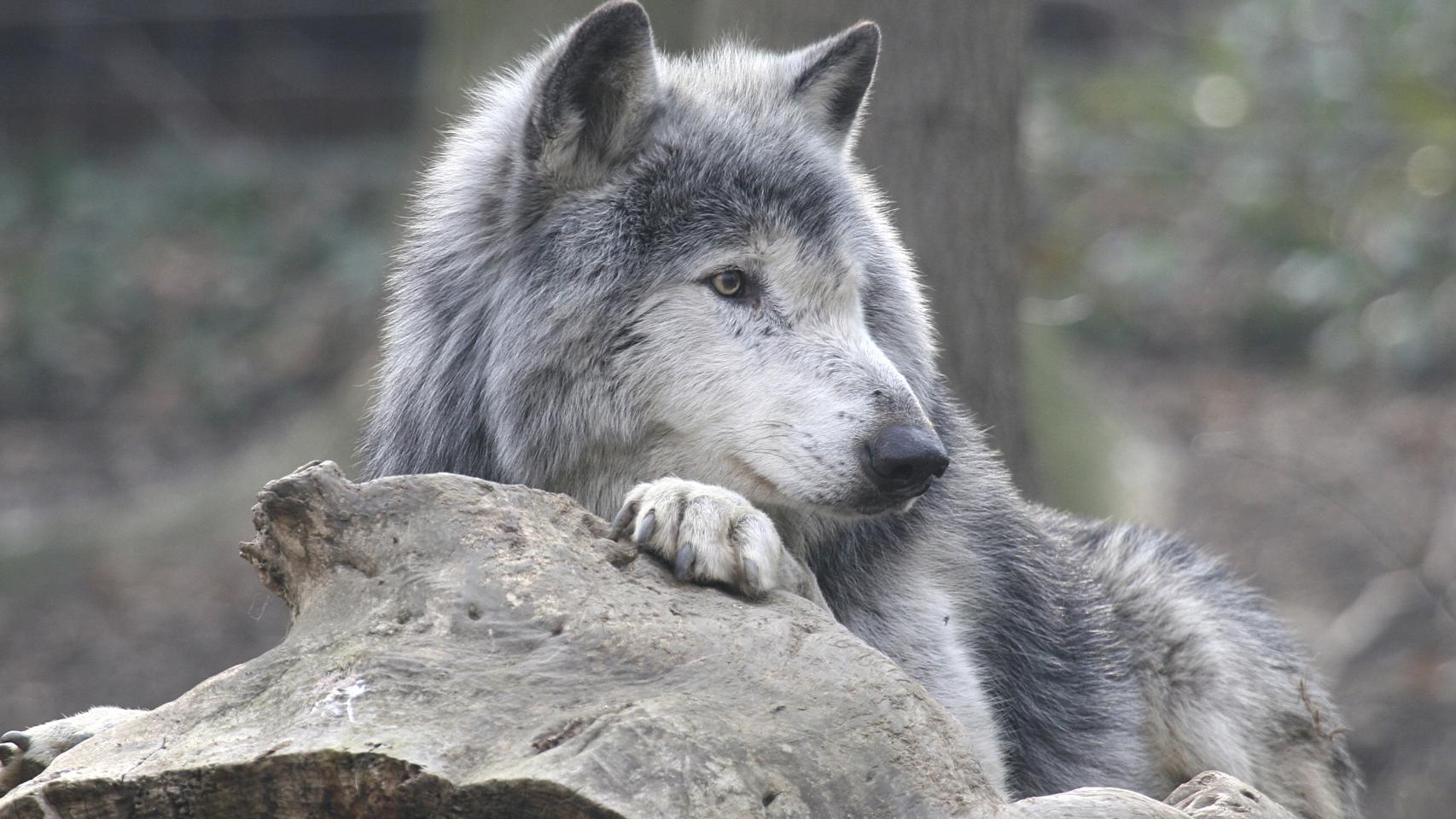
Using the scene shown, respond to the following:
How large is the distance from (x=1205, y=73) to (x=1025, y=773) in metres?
9.32

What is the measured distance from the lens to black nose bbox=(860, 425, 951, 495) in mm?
2824

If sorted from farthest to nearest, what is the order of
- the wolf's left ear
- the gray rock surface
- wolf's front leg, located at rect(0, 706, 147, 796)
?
the wolf's left ear
wolf's front leg, located at rect(0, 706, 147, 796)
the gray rock surface

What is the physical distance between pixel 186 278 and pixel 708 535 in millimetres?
9583

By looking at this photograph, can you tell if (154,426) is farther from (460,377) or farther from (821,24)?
(460,377)

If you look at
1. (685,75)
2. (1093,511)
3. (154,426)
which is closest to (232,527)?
(154,426)

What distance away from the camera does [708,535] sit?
251cm

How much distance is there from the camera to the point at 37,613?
7297 millimetres

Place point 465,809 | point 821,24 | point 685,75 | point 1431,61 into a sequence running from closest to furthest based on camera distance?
1. point 465,809
2. point 685,75
3. point 821,24
4. point 1431,61

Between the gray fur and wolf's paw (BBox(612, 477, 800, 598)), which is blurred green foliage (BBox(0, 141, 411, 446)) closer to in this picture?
the gray fur

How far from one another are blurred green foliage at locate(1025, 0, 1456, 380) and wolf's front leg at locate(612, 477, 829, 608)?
5.92 m

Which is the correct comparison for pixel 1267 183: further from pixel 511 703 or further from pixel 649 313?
pixel 511 703

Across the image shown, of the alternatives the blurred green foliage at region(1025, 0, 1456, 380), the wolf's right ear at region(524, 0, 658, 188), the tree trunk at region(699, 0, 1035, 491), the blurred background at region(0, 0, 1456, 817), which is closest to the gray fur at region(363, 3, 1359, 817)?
the wolf's right ear at region(524, 0, 658, 188)

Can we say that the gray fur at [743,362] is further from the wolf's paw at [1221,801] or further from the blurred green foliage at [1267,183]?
the blurred green foliage at [1267,183]

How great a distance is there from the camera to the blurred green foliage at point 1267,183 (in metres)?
9.34
